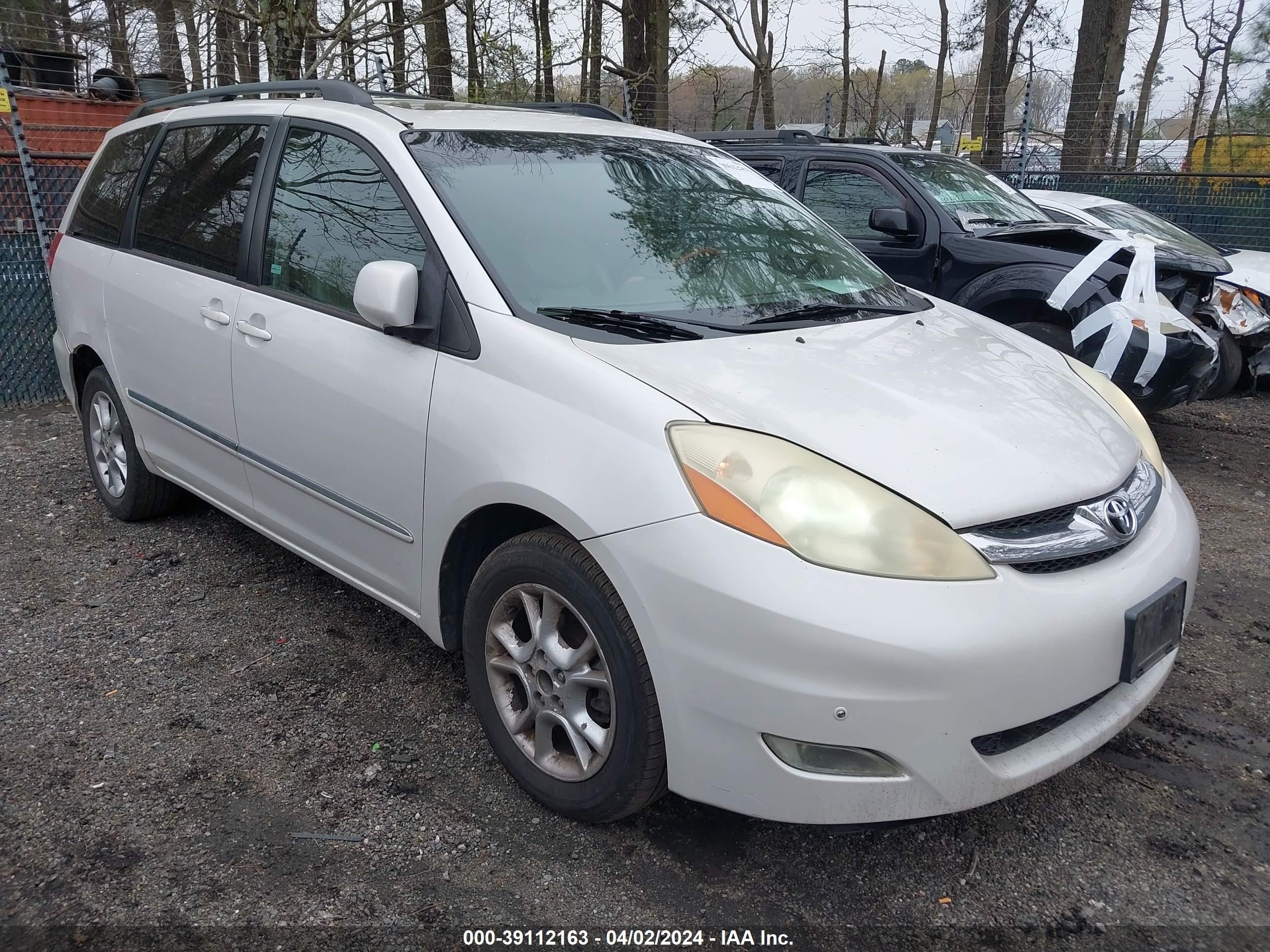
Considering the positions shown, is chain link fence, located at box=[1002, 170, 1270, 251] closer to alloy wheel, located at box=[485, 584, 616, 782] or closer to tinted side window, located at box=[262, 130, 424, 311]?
tinted side window, located at box=[262, 130, 424, 311]

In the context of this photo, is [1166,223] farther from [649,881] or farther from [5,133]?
[5,133]

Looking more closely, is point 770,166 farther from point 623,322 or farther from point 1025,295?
point 623,322

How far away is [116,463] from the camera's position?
4566 millimetres

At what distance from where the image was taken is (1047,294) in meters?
5.70

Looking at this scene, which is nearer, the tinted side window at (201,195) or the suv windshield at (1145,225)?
the tinted side window at (201,195)

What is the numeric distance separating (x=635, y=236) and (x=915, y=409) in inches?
42.5

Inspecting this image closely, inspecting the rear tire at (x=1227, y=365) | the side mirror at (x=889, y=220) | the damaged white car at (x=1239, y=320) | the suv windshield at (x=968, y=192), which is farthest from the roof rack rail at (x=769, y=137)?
the rear tire at (x=1227, y=365)

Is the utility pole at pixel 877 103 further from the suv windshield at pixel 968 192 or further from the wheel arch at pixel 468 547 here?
the wheel arch at pixel 468 547

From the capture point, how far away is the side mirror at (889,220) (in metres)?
5.95

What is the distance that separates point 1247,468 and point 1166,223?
11.2 ft

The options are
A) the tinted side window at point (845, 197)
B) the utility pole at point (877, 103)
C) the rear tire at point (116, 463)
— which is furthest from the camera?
the utility pole at point (877, 103)

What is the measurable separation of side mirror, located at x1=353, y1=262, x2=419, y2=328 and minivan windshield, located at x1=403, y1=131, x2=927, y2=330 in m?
0.22

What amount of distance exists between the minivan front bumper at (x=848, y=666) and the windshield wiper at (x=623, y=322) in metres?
0.66

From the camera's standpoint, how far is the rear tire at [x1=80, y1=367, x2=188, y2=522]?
436 centimetres
